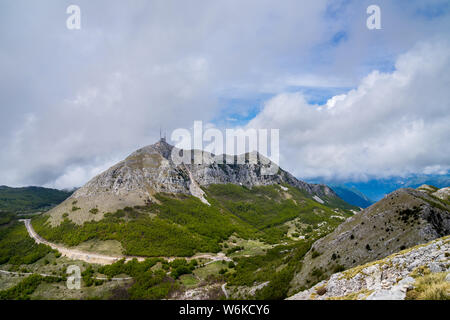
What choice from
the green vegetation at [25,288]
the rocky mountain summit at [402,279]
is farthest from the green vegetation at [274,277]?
the green vegetation at [25,288]

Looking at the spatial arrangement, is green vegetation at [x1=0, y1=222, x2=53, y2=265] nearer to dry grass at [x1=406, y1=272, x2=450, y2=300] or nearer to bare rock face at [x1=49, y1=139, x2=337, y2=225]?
bare rock face at [x1=49, y1=139, x2=337, y2=225]

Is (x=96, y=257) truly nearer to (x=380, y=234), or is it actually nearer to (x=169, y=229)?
(x=169, y=229)

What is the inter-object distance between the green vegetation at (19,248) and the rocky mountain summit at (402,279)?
11185 centimetres

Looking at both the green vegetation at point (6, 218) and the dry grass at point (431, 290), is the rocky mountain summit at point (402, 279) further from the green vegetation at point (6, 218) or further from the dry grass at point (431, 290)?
the green vegetation at point (6, 218)

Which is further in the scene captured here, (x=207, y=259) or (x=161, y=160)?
(x=161, y=160)

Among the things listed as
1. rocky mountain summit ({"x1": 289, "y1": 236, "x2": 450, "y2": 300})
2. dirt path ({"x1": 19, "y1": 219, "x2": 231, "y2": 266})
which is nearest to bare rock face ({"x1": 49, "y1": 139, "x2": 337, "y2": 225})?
dirt path ({"x1": 19, "y1": 219, "x2": 231, "y2": 266})

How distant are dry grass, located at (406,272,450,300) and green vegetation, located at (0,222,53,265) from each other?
120 m

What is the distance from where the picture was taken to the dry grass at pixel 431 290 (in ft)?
34.6
